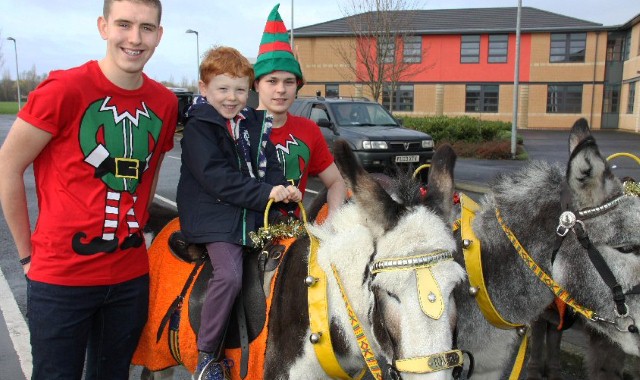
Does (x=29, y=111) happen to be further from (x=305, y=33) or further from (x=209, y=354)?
(x=305, y=33)

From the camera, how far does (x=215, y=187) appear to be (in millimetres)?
2518

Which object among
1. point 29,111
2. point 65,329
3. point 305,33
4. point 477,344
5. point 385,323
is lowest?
point 477,344

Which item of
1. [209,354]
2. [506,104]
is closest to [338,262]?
[209,354]

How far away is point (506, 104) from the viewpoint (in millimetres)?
40625

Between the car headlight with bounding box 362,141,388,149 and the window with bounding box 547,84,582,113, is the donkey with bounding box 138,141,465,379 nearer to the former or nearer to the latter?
the car headlight with bounding box 362,141,388,149

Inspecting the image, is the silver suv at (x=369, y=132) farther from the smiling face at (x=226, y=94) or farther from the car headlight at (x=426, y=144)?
the smiling face at (x=226, y=94)

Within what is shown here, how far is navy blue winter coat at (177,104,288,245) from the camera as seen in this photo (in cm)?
252

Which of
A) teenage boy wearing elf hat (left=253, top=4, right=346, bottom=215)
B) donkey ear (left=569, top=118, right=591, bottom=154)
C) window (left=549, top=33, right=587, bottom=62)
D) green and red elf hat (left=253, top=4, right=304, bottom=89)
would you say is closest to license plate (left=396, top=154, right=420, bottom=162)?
teenage boy wearing elf hat (left=253, top=4, right=346, bottom=215)

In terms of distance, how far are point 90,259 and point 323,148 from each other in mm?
1818

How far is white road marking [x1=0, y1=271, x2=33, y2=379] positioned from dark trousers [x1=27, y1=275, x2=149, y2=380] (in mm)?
1980

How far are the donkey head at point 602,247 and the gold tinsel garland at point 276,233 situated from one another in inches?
50.1

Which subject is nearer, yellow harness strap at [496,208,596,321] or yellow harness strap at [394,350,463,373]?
yellow harness strap at [394,350,463,373]

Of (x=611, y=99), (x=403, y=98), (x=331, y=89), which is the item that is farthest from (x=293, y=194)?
(x=611, y=99)

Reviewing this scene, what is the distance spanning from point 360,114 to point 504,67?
29448mm
